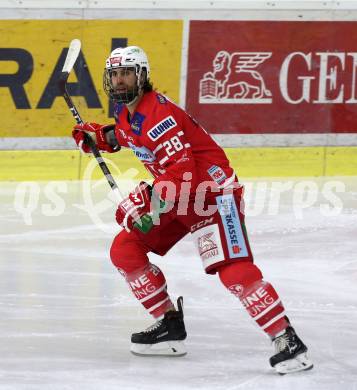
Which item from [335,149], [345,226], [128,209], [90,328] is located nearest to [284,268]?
[345,226]

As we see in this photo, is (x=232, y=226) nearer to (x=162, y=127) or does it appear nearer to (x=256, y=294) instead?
(x=256, y=294)

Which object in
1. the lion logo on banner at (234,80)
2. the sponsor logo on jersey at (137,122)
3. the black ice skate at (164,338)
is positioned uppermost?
the sponsor logo on jersey at (137,122)

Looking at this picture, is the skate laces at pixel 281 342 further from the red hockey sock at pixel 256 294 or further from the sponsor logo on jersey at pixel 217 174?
the sponsor logo on jersey at pixel 217 174

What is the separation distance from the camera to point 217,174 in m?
4.49

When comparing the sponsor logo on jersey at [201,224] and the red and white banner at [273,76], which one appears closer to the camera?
the sponsor logo on jersey at [201,224]

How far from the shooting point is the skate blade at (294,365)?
14.2 ft

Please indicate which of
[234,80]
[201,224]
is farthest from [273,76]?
[201,224]

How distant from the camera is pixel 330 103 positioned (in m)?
8.55

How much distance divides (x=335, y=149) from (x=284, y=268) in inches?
101

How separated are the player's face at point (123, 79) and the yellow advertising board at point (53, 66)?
11.7 feet

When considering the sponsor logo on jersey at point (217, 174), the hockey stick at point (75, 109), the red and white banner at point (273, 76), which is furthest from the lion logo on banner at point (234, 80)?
the sponsor logo on jersey at point (217, 174)

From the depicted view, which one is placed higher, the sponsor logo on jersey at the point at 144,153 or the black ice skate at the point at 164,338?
the sponsor logo on jersey at the point at 144,153

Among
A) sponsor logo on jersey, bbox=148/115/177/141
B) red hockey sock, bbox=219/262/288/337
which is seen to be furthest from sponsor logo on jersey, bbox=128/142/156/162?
red hockey sock, bbox=219/262/288/337
